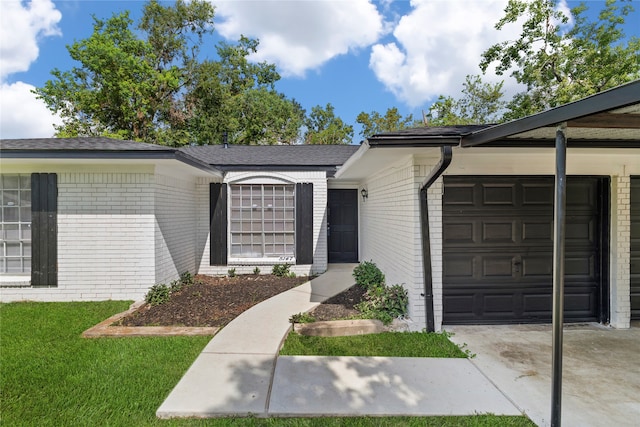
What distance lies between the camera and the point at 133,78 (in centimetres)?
2005

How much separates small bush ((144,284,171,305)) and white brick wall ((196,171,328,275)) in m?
2.28

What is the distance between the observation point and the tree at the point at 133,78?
1928 centimetres

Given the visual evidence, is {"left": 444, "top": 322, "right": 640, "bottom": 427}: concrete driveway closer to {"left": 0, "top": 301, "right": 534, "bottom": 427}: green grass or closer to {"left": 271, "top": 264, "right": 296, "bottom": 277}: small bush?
{"left": 0, "top": 301, "right": 534, "bottom": 427}: green grass

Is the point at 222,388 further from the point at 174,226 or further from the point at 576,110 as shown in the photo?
the point at 174,226

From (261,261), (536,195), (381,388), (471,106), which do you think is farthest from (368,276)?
(471,106)

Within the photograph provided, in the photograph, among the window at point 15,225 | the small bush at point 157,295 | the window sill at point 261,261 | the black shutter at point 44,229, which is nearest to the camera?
the small bush at point 157,295

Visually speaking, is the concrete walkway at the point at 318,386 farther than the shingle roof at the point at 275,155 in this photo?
No

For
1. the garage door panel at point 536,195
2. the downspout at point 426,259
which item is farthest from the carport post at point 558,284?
the garage door panel at point 536,195

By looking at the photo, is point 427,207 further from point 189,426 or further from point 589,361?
point 189,426

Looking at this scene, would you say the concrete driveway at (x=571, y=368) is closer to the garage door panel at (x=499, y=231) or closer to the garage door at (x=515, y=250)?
the garage door at (x=515, y=250)

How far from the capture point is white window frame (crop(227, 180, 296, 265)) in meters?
8.17

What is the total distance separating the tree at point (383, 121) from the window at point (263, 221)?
20.2 m

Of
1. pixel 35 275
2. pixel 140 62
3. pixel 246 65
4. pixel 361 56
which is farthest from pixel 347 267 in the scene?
pixel 246 65

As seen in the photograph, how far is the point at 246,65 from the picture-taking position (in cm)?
2512
